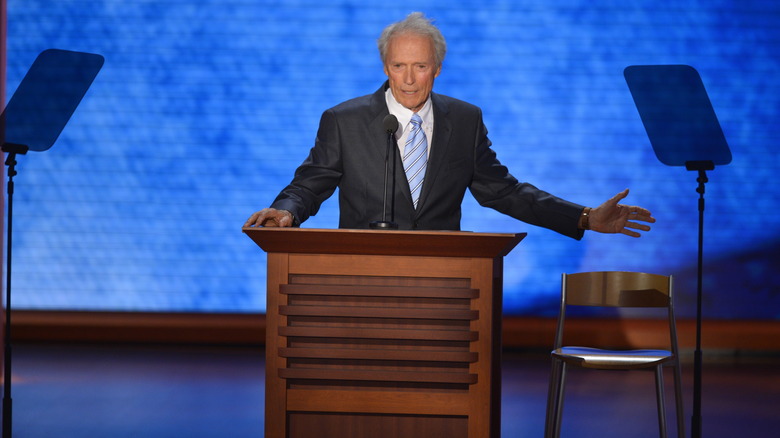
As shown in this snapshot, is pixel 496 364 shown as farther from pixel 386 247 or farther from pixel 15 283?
pixel 15 283

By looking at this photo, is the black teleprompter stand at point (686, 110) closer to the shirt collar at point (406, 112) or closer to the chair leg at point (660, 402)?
the chair leg at point (660, 402)

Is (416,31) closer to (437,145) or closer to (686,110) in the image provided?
(437,145)

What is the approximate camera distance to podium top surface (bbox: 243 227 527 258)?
215 cm

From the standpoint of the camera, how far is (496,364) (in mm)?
2443

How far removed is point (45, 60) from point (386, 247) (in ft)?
7.39

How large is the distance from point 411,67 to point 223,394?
8.58 feet

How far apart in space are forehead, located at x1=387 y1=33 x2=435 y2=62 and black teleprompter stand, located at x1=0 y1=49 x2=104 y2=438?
56.8 inches

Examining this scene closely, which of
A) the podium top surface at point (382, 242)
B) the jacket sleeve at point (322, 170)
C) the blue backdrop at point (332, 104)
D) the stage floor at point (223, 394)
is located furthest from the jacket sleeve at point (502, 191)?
the blue backdrop at point (332, 104)

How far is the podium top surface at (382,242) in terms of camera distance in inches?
84.7

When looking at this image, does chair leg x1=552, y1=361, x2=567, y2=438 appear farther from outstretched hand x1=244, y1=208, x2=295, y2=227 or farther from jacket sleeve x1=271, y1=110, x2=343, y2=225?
outstretched hand x1=244, y1=208, x2=295, y2=227

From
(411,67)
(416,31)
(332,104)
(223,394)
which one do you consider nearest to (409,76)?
(411,67)

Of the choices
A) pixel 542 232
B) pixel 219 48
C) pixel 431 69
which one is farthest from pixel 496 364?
pixel 219 48

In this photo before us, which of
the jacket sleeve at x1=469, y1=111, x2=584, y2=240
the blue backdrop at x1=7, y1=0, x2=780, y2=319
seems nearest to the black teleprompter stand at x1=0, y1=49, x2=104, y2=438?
the jacket sleeve at x1=469, y1=111, x2=584, y2=240

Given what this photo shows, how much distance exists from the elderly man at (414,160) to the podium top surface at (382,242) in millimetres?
587
